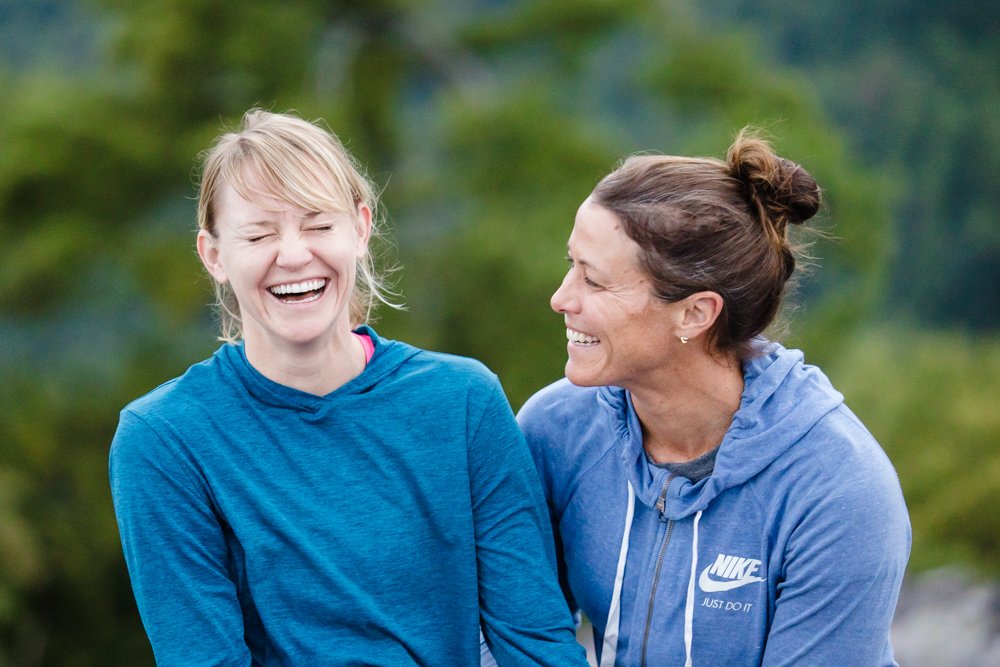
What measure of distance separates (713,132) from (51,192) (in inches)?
184

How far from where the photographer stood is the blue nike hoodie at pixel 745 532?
1854 mm

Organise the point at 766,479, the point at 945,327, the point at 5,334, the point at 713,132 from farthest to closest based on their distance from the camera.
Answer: the point at 945,327
the point at 5,334
the point at 713,132
the point at 766,479

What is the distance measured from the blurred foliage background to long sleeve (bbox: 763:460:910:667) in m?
5.44

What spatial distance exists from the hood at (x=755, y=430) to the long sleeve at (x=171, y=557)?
747mm

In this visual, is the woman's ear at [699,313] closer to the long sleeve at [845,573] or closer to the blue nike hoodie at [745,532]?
the blue nike hoodie at [745,532]

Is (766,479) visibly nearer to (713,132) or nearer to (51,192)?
(713,132)

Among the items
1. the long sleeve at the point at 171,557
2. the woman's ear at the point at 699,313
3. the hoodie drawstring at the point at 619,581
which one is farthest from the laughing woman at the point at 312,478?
the woman's ear at the point at 699,313

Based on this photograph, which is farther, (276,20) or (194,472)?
(276,20)

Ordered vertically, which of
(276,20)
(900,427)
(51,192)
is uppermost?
(276,20)

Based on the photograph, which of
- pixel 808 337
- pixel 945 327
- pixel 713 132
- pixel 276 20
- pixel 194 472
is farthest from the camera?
pixel 945 327

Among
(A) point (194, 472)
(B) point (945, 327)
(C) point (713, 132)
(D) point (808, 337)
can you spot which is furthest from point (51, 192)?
(B) point (945, 327)

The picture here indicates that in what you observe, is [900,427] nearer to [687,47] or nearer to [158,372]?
[687,47]

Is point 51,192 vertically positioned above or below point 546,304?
above

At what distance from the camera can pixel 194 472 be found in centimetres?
179
